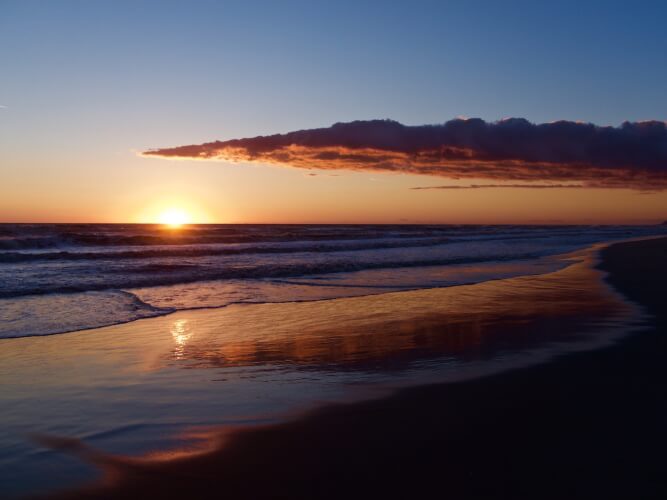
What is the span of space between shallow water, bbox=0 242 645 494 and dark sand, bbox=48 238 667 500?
1.55ft

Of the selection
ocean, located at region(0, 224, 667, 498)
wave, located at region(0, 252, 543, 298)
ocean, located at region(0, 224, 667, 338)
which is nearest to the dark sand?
ocean, located at region(0, 224, 667, 498)

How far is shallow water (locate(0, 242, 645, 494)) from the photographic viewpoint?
16.3 ft

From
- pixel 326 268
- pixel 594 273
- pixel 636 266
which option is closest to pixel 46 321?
pixel 326 268

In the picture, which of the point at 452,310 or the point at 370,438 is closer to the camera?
the point at 370,438

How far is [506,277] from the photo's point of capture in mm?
18203

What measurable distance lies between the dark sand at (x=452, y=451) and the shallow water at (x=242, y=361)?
474 mm

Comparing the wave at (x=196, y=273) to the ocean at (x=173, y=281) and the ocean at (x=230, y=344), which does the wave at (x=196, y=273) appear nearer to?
the ocean at (x=173, y=281)

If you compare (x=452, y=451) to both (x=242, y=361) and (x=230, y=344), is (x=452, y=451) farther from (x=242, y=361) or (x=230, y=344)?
(x=230, y=344)

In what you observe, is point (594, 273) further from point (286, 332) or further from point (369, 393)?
point (369, 393)

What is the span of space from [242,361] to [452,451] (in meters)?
3.78

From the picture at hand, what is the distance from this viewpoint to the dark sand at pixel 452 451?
374cm

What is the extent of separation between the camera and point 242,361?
7379 millimetres

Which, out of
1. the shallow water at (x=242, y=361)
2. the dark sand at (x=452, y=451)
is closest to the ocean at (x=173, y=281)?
the shallow water at (x=242, y=361)

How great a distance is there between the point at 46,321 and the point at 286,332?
15.7ft
